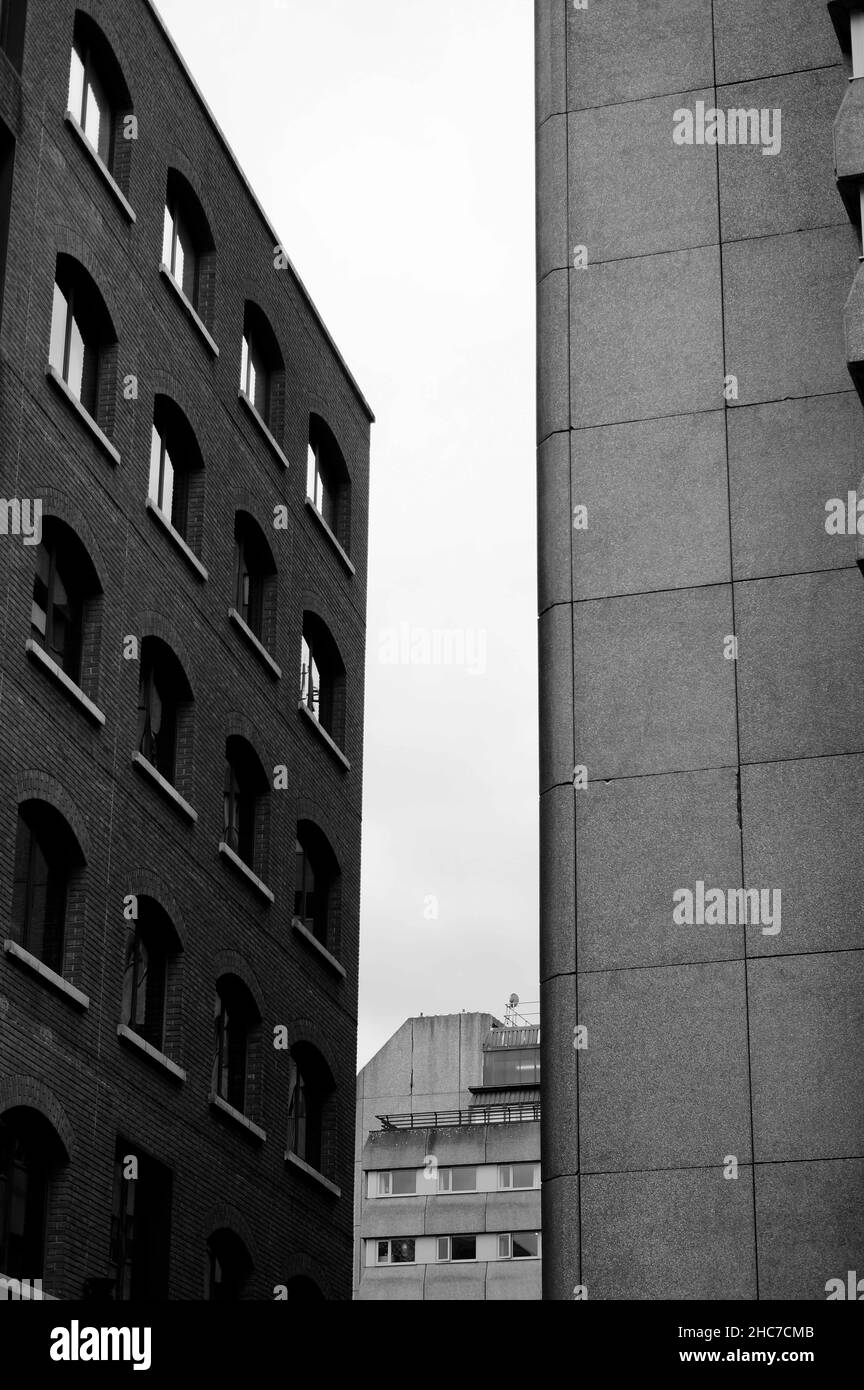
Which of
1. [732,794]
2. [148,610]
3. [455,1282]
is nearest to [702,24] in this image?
[732,794]

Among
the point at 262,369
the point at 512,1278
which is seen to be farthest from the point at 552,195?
the point at 512,1278

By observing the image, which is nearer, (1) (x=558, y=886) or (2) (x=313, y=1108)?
(1) (x=558, y=886)

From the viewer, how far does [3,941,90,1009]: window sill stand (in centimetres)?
2598

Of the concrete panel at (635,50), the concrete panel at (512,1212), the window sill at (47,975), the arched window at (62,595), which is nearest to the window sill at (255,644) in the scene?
the arched window at (62,595)

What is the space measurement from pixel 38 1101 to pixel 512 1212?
56326mm

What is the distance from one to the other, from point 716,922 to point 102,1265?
11442 mm

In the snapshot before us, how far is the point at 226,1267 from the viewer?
33.5 meters

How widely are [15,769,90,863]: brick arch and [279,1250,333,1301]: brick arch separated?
10.1m

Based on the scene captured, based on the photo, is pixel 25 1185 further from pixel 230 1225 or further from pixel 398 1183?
pixel 398 1183

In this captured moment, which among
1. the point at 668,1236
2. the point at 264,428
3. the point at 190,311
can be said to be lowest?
the point at 668,1236

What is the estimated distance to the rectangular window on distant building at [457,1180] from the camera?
8188 centimetres
